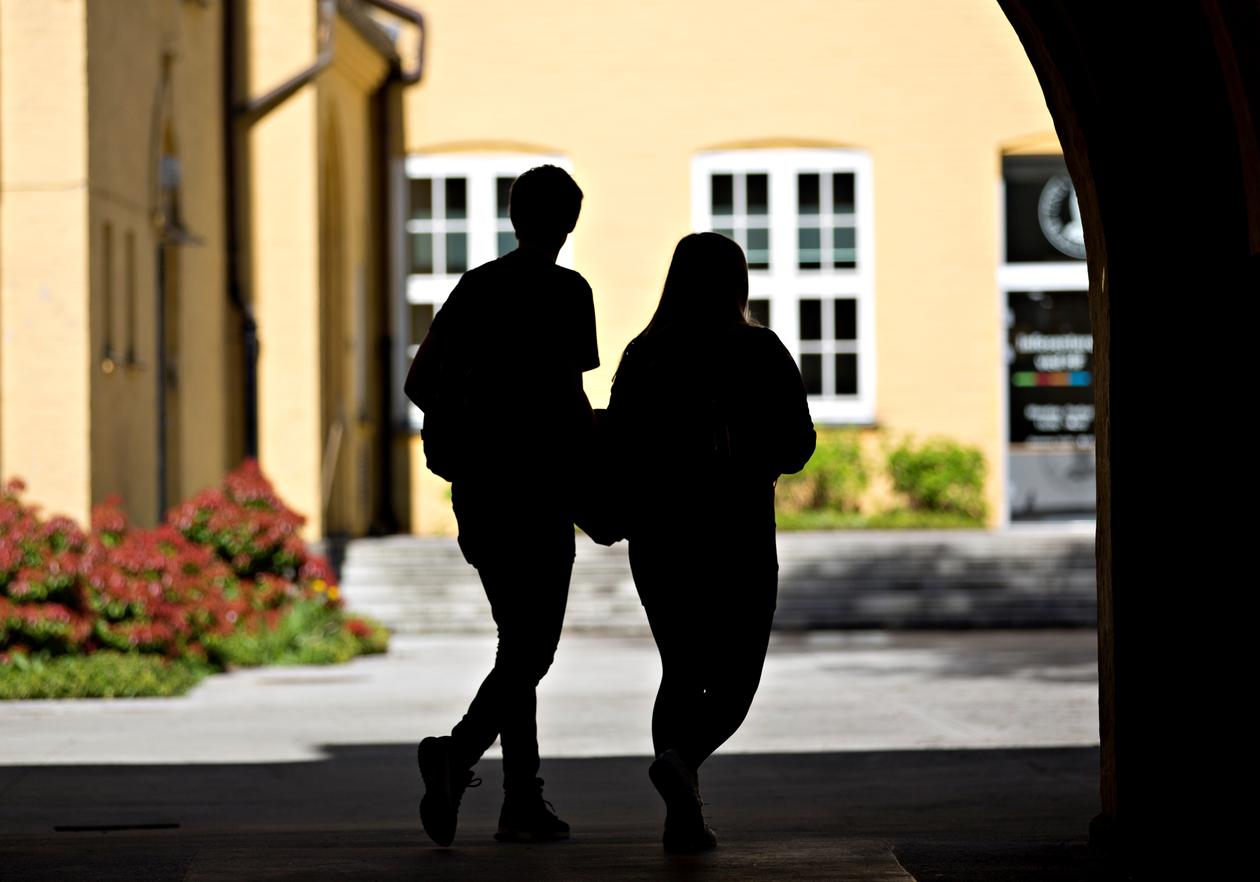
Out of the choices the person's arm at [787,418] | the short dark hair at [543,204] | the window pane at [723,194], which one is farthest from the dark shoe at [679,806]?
the window pane at [723,194]

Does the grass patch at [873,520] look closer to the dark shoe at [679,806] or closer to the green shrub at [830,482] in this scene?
the green shrub at [830,482]

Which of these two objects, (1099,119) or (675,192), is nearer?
(1099,119)

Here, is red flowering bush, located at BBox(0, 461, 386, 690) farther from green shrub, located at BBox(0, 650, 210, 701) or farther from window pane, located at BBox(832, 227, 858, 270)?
window pane, located at BBox(832, 227, 858, 270)

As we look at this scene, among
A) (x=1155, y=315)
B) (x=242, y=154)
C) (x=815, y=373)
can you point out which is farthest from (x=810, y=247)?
(x=1155, y=315)

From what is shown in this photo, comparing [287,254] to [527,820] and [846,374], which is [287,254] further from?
[527,820]

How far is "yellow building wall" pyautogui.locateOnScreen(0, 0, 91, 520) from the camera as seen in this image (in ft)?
42.9

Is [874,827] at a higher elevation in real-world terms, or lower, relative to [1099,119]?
lower

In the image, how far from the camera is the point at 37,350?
519 inches

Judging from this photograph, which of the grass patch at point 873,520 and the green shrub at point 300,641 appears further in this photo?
the grass patch at point 873,520

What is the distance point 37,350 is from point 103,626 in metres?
1.97

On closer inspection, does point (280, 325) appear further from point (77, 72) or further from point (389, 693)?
point (389, 693)

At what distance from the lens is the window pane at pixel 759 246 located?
827 inches

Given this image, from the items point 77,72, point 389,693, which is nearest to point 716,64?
point 77,72

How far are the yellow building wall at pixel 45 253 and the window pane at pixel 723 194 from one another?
8773 mm
